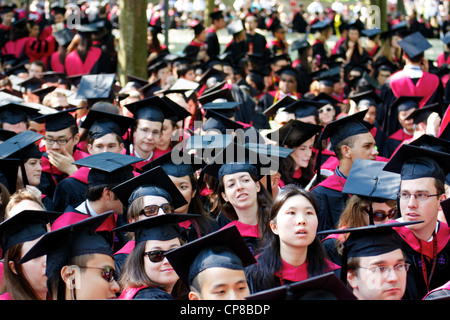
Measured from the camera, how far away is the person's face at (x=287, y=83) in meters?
10.2

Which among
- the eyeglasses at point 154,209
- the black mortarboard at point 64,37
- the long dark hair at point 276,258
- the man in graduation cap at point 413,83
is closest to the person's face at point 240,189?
the eyeglasses at point 154,209

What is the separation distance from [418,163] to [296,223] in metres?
1.20

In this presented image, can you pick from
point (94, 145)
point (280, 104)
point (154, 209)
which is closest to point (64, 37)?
point (280, 104)

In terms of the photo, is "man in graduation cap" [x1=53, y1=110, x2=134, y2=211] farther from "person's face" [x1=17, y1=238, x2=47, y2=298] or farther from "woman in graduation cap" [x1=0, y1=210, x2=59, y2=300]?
"person's face" [x1=17, y1=238, x2=47, y2=298]

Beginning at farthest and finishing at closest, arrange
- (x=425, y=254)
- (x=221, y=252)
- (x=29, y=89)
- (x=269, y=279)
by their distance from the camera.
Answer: (x=29, y=89), (x=425, y=254), (x=269, y=279), (x=221, y=252)

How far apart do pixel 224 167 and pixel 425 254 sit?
1525 mm

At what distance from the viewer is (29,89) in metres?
9.35

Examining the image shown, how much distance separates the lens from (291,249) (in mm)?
3881

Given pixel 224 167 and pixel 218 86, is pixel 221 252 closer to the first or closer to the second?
pixel 224 167

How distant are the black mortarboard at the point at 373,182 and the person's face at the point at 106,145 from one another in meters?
2.18

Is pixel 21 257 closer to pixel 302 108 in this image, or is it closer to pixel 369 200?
pixel 369 200

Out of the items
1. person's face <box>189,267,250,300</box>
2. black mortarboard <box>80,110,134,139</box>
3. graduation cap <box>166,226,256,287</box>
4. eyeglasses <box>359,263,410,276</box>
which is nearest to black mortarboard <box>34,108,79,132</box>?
black mortarboard <box>80,110,134,139</box>

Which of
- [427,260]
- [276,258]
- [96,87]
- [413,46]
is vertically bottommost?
[427,260]

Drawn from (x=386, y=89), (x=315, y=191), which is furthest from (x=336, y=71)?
(x=315, y=191)
